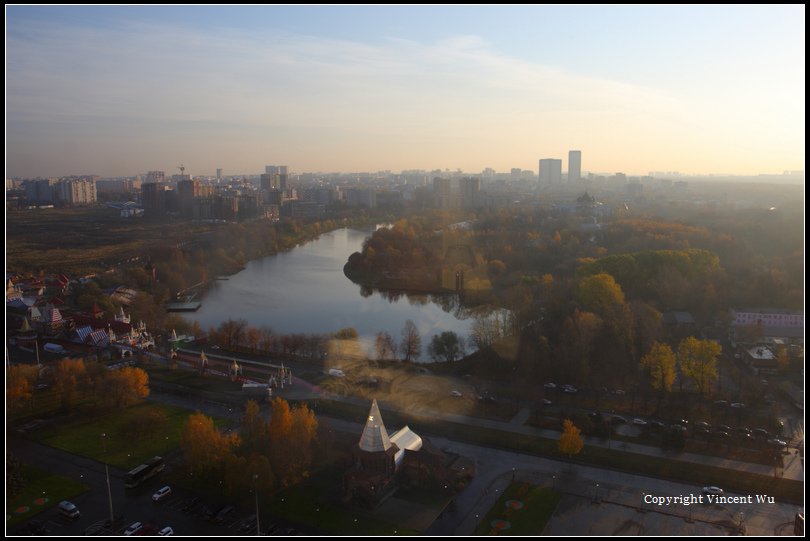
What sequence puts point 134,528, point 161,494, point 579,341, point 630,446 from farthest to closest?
point 579,341 → point 630,446 → point 161,494 → point 134,528

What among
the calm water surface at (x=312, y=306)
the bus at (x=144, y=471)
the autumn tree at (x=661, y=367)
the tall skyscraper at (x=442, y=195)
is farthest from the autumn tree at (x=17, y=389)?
the tall skyscraper at (x=442, y=195)

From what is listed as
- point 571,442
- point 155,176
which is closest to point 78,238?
point 571,442

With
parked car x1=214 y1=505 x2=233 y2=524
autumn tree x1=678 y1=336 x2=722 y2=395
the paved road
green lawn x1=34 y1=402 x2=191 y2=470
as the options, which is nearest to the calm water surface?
the paved road

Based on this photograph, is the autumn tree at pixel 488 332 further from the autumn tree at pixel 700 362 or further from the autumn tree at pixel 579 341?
the autumn tree at pixel 700 362

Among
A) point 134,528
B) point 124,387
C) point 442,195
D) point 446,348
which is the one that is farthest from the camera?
point 442,195

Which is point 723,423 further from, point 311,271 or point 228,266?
point 228,266

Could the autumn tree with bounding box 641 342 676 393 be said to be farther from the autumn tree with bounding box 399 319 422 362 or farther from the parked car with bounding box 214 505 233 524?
the parked car with bounding box 214 505 233 524

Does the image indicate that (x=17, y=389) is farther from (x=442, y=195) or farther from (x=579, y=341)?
(x=442, y=195)
